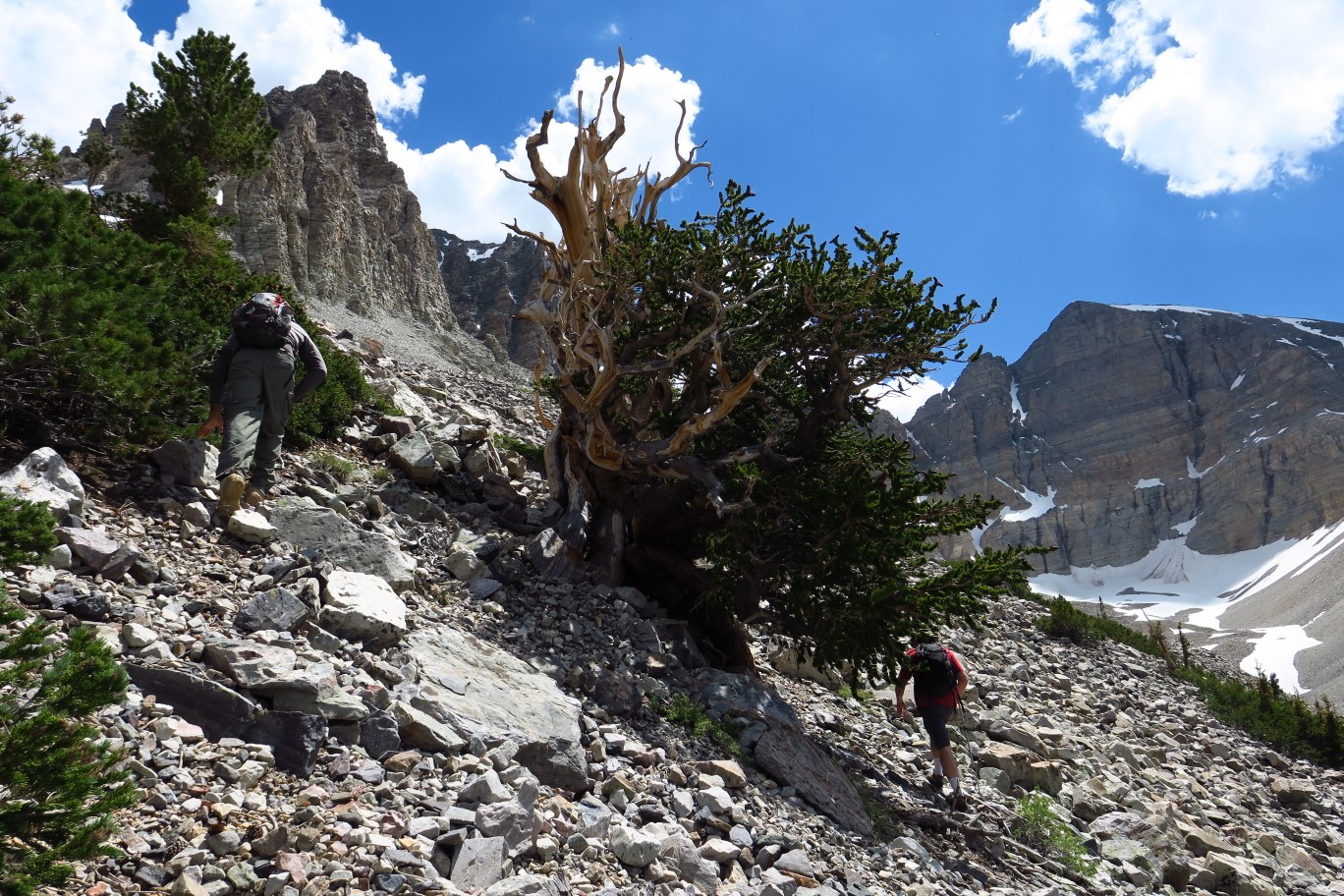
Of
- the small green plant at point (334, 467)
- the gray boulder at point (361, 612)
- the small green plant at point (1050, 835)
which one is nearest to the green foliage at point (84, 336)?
the small green plant at point (334, 467)

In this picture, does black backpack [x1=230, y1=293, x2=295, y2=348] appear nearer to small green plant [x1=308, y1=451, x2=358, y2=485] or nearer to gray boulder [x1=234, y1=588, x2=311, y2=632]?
small green plant [x1=308, y1=451, x2=358, y2=485]

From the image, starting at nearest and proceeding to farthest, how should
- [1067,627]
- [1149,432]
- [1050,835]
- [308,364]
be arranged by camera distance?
[1050,835]
[308,364]
[1067,627]
[1149,432]

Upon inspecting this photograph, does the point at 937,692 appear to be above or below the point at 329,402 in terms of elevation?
below

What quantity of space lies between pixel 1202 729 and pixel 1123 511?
161 metres

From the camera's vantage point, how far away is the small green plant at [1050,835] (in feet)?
24.7

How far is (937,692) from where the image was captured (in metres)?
8.61

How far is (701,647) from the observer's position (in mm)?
10016

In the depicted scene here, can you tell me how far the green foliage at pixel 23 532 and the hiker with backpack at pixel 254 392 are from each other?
313 centimetres

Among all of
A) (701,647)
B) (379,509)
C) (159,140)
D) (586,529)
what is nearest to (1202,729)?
(701,647)

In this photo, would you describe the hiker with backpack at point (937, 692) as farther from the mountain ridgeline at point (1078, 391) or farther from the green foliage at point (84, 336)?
the mountain ridgeline at point (1078, 391)

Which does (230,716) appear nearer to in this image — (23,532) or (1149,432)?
(23,532)

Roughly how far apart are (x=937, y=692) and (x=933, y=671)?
207mm

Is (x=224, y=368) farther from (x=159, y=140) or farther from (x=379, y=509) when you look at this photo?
(x=159, y=140)

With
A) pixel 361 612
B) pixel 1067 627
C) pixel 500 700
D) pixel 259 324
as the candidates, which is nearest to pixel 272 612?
pixel 361 612
